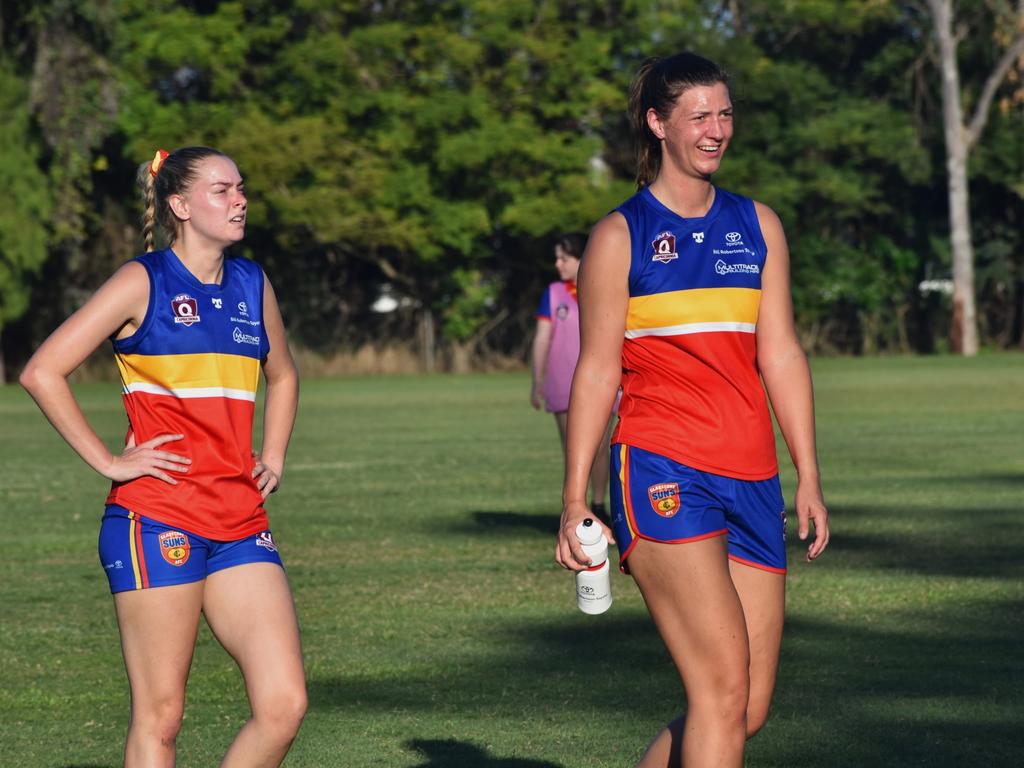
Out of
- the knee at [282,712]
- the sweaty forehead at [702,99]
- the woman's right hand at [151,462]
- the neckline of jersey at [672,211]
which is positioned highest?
the sweaty forehead at [702,99]

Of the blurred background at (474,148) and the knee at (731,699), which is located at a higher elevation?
the blurred background at (474,148)

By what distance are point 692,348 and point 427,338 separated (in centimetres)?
4290

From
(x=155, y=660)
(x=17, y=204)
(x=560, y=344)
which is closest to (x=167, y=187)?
(x=155, y=660)

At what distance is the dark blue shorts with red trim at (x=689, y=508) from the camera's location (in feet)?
15.4

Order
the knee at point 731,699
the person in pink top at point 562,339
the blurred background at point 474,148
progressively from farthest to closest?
the blurred background at point 474,148 → the person in pink top at point 562,339 → the knee at point 731,699

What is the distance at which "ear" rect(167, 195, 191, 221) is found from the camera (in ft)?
16.8

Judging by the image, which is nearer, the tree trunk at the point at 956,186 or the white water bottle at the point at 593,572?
the white water bottle at the point at 593,572

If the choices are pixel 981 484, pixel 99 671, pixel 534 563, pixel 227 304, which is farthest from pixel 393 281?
pixel 227 304

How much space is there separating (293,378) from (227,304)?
488 mm

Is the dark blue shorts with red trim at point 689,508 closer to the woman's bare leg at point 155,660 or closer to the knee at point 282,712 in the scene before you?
the knee at point 282,712

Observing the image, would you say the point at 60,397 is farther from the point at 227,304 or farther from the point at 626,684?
the point at 626,684

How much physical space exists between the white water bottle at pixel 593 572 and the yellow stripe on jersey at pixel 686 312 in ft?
1.83

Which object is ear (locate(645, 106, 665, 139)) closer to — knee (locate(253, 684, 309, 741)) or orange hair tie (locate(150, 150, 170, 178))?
orange hair tie (locate(150, 150, 170, 178))

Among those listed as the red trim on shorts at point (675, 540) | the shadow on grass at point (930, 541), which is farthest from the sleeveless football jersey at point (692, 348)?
the shadow on grass at point (930, 541)
